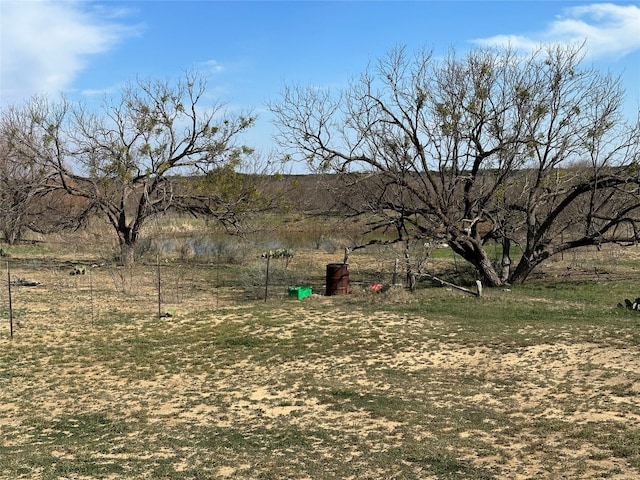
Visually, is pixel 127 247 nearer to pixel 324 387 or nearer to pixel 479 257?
pixel 479 257

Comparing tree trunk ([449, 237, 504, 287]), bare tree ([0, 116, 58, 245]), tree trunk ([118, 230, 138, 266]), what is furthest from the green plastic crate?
bare tree ([0, 116, 58, 245])

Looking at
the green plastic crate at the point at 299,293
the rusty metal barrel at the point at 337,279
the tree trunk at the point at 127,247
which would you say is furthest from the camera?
the tree trunk at the point at 127,247

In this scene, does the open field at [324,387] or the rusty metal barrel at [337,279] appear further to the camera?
the rusty metal barrel at [337,279]

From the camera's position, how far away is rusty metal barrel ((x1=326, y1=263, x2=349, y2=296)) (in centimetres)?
1408

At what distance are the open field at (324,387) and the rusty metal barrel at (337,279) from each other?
0.48m

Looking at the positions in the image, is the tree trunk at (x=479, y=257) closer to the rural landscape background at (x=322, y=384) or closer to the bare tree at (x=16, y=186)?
the rural landscape background at (x=322, y=384)

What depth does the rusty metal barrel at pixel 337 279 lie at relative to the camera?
14.1 meters

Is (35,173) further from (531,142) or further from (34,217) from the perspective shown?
(531,142)

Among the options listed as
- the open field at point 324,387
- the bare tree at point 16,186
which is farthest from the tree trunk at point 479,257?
the bare tree at point 16,186

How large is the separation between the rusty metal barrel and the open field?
48 centimetres

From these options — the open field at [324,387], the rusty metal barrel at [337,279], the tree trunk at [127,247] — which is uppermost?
the tree trunk at [127,247]

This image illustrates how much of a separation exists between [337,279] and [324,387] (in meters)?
6.79

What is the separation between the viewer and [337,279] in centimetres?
1412

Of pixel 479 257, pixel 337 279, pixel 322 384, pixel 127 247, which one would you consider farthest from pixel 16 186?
pixel 322 384
